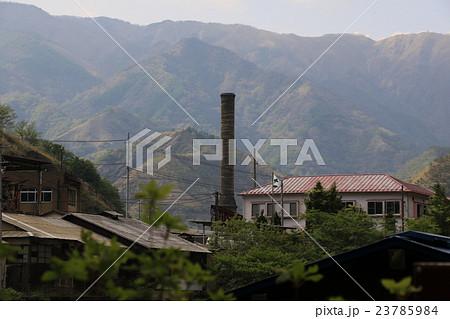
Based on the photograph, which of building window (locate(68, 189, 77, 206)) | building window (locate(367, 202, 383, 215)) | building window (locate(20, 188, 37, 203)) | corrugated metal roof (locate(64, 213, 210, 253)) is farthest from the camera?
building window (locate(367, 202, 383, 215))

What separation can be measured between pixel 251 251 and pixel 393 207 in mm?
24722

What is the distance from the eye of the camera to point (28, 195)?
49.5 meters

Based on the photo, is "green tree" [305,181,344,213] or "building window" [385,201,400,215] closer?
"green tree" [305,181,344,213]

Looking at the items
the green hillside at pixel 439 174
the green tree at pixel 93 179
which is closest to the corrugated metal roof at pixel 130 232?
the green tree at pixel 93 179

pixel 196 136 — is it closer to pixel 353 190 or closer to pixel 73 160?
pixel 73 160

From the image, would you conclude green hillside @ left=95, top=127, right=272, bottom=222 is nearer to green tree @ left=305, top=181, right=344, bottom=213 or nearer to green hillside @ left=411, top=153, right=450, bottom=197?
green hillside @ left=411, top=153, right=450, bottom=197

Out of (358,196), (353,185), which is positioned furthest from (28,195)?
(353,185)

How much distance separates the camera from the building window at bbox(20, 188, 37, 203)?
49.2 meters

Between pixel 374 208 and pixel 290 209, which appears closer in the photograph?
pixel 374 208

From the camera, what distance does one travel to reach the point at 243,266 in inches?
1405

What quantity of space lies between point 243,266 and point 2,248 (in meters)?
31.1

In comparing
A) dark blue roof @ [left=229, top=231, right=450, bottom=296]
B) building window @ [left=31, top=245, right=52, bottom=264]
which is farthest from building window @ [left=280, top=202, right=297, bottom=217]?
dark blue roof @ [left=229, top=231, right=450, bottom=296]

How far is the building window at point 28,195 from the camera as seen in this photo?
49.2 metres

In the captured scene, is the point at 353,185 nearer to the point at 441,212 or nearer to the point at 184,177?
the point at 441,212
